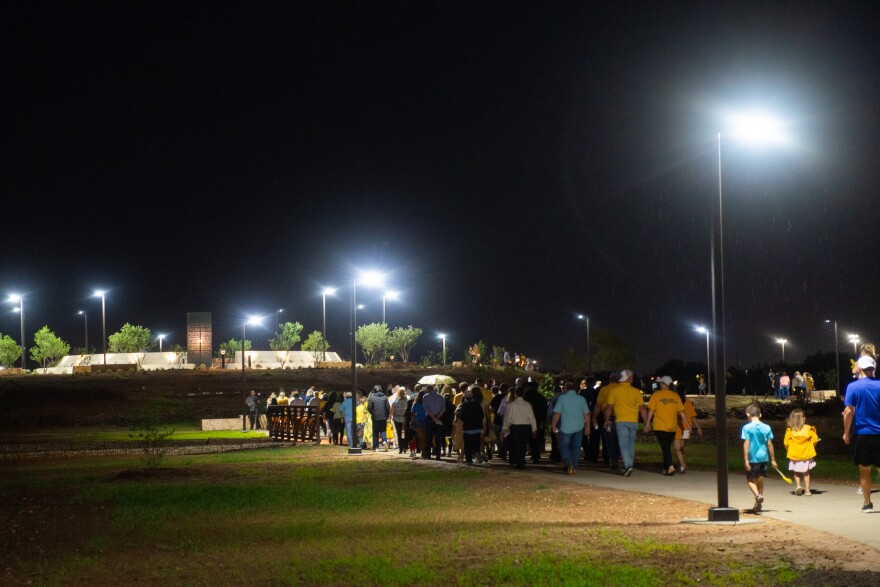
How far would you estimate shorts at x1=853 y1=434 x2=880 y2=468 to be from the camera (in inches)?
487

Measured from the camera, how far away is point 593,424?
21922mm

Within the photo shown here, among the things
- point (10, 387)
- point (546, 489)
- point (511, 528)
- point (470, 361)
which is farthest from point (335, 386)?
point (511, 528)

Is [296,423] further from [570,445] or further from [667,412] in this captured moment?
[667,412]

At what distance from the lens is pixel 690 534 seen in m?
11.6

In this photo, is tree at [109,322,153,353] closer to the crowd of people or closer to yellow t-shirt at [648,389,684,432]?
the crowd of people

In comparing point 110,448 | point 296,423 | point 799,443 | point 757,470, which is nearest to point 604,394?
point 799,443

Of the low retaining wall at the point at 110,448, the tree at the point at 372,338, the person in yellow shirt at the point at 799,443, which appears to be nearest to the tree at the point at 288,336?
the tree at the point at 372,338

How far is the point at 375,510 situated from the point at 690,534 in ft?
15.6

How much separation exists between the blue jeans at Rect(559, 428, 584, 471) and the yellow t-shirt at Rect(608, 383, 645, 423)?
1.05 m

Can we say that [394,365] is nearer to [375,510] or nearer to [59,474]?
[59,474]

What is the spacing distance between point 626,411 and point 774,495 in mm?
3884

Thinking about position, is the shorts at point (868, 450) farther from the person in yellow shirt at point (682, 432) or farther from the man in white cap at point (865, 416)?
the person in yellow shirt at point (682, 432)

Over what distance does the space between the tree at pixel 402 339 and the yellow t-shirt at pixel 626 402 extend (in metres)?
93.7

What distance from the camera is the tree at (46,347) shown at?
4218 inches
